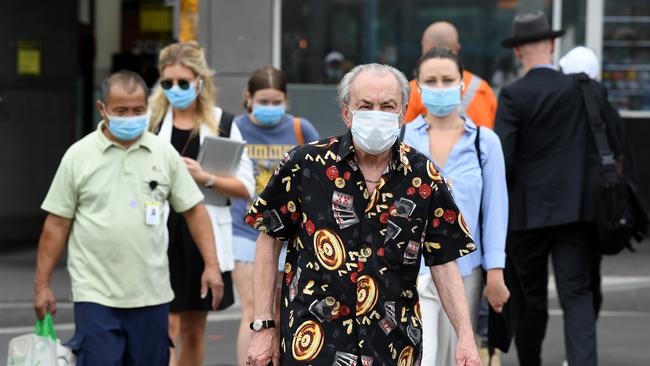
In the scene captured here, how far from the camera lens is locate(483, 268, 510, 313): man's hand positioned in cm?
586

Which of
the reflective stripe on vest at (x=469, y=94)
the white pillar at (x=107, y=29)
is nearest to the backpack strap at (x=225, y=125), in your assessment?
the reflective stripe on vest at (x=469, y=94)

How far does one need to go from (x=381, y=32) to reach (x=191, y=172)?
6.49 m

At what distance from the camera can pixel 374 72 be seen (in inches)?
173

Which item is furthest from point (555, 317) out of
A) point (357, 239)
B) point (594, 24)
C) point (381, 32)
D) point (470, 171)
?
point (357, 239)

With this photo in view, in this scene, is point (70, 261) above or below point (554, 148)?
below

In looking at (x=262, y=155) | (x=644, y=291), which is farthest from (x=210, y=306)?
(x=644, y=291)

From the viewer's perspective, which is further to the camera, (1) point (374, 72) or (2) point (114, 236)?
(2) point (114, 236)

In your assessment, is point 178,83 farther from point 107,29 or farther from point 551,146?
point 107,29

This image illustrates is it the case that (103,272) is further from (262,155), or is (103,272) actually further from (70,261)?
(262,155)

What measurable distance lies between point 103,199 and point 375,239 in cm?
188

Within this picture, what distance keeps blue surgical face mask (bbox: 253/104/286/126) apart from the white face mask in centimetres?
318

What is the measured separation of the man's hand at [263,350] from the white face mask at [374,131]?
2.23 feet

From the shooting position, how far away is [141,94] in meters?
6.02

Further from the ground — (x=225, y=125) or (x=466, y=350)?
(x=225, y=125)
